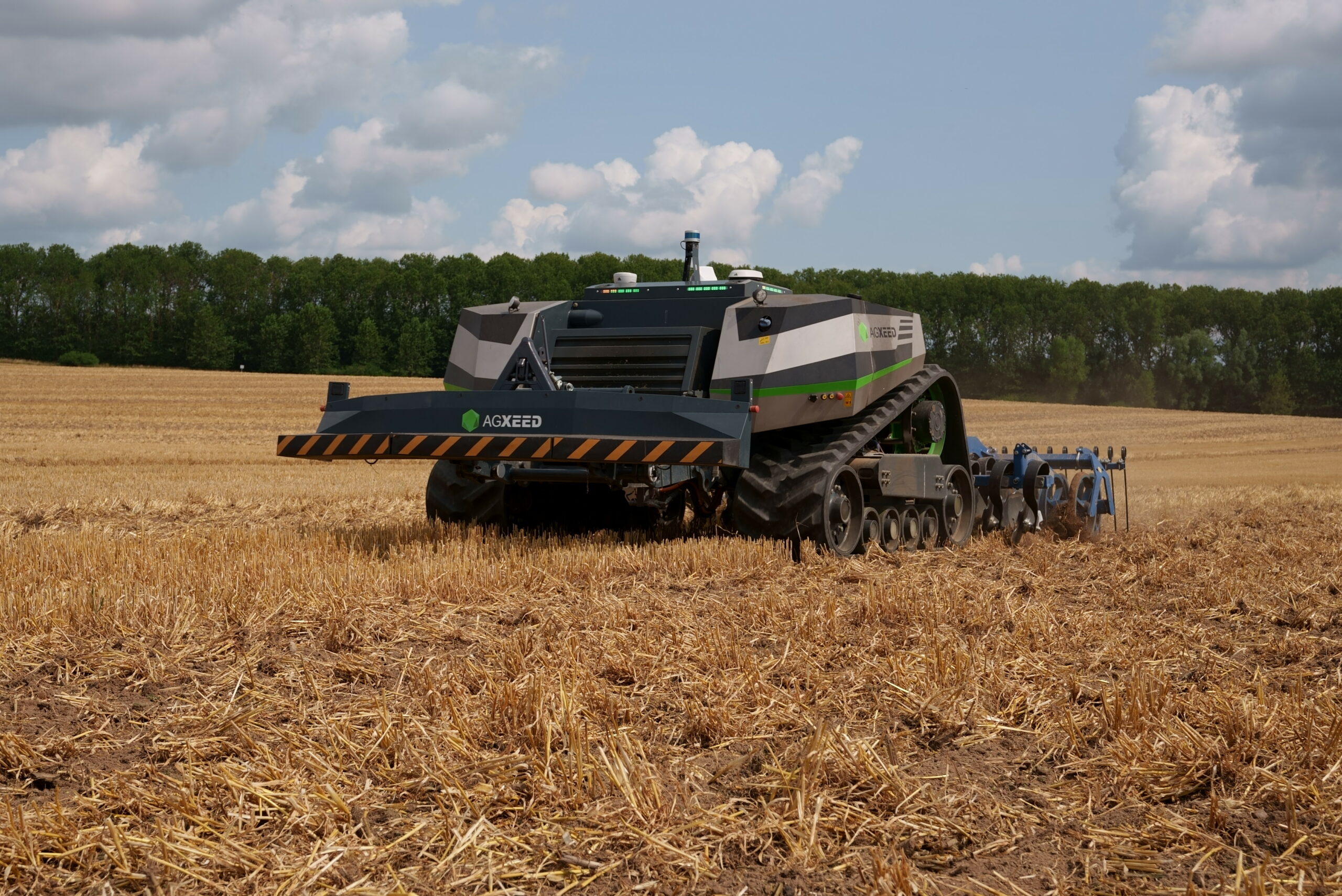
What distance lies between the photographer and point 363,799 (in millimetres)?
3295

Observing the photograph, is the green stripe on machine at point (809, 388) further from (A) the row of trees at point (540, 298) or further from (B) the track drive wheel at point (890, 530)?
(A) the row of trees at point (540, 298)

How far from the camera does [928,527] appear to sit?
9891mm

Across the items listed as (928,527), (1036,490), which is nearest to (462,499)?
(928,527)

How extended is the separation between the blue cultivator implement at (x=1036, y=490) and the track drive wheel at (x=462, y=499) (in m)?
4.40

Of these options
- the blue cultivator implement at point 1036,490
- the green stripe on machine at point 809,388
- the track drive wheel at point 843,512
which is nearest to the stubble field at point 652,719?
the track drive wheel at point 843,512

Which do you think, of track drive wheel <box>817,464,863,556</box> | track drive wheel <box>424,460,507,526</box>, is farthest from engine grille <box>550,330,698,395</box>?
track drive wheel <box>817,464,863,556</box>

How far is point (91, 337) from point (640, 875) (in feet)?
223

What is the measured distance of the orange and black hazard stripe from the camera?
716 centimetres

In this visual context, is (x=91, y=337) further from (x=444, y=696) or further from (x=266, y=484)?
(x=444, y=696)

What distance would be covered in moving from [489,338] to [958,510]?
4250 mm

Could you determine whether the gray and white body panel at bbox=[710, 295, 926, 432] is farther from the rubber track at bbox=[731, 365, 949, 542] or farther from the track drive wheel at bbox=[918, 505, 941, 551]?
the track drive wheel at bbox=[918, 505, 941, 551]

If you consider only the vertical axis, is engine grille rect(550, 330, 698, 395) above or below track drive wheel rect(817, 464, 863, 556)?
above

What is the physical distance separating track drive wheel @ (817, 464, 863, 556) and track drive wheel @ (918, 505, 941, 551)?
1.19 metres

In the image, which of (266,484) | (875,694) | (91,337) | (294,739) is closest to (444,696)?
(294,739)
